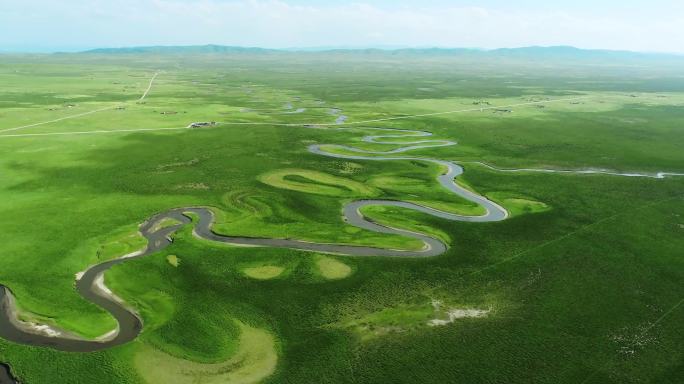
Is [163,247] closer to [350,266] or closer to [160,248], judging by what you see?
[160,248]

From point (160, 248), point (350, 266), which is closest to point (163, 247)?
point (160, 248)

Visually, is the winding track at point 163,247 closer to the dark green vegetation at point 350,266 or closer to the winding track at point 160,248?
the winding track at point 160,248

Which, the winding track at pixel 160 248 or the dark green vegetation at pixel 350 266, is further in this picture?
the winding track at pixel 160 248

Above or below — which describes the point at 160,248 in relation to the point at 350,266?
above

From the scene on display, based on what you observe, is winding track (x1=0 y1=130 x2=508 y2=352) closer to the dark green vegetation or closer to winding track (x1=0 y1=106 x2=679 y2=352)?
winding track (x1=0 y1=106 x2=679 y2=352)

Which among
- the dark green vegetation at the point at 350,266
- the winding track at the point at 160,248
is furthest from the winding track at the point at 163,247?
the dark green vegetation at the point at 350,266

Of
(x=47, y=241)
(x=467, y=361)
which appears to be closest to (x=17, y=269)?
(x=47, y=241)

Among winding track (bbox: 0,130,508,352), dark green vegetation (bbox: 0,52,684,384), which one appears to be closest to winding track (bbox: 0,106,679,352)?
winding track (bbox: 0,130,508,352)

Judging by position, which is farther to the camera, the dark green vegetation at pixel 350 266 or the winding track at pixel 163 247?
the winding track at pixel 163 247
